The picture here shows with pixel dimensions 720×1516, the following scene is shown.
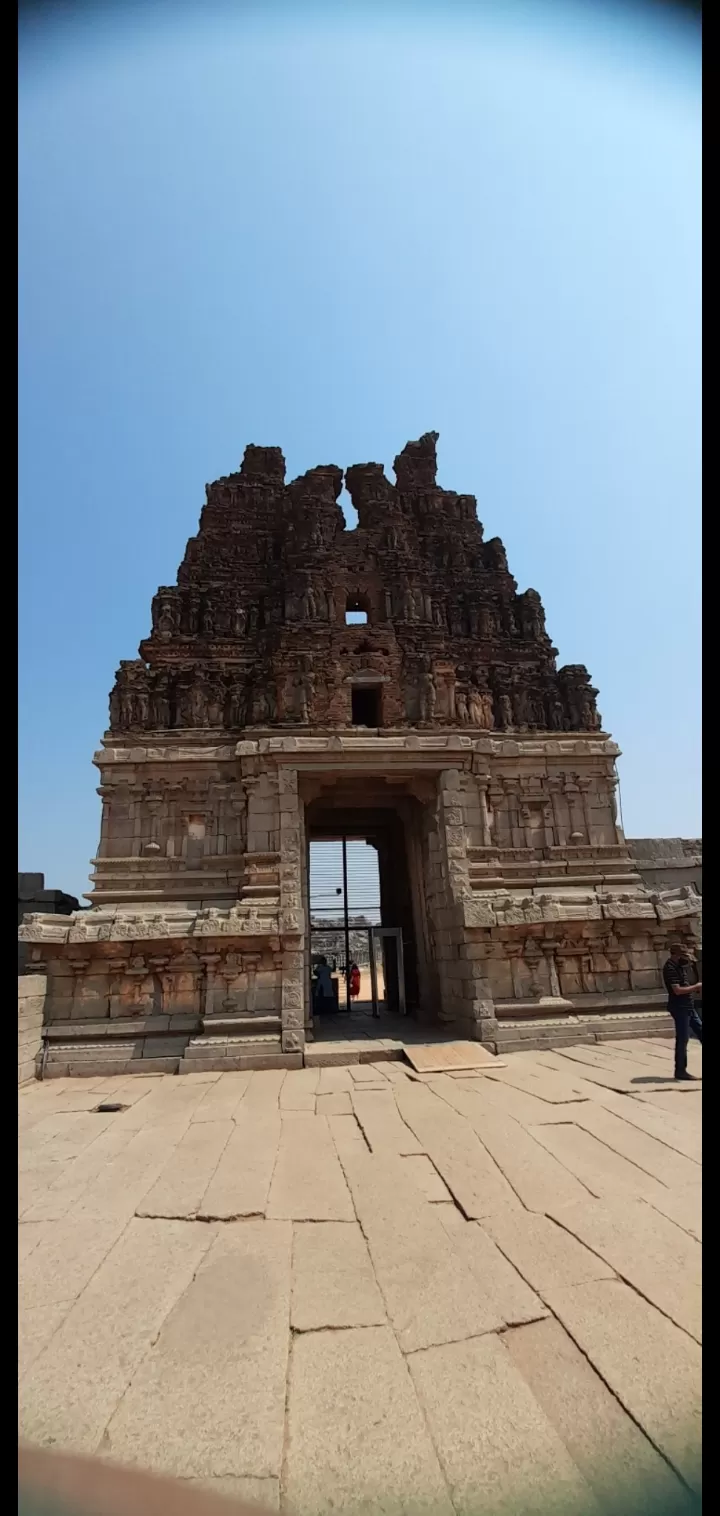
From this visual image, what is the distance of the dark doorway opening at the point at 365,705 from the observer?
14.8m

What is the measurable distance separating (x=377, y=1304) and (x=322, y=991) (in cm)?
1336

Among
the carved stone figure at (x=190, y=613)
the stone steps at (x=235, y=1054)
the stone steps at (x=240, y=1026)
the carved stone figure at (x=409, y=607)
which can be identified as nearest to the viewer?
the stone steps at (x=235, y=1054)

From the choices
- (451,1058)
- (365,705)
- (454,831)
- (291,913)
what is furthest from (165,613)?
(451,1058)

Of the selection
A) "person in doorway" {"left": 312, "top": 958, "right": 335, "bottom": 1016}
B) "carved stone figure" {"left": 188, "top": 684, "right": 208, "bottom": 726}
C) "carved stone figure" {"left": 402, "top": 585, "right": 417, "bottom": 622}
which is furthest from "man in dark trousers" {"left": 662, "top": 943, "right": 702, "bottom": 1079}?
"carved stone figure" {"left": 188, "top": 684, "right": 208, "bottom": 726}

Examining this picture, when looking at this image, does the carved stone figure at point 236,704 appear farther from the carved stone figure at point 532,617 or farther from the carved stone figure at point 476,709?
the carved stone figure at point 532,617

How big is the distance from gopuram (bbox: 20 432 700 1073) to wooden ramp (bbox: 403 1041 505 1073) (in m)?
0.68

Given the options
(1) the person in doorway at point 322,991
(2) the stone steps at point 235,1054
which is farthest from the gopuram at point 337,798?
(1) the person in doorway at point 322,991

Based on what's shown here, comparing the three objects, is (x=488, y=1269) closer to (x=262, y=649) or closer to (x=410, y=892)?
(x=410, y=892)

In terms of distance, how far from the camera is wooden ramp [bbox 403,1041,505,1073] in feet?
29.6

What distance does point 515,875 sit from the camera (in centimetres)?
1331

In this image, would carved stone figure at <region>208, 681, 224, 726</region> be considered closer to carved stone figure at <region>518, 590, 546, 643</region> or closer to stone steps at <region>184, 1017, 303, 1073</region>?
stone steps at <region>184, 1017, 303, 1073</region>

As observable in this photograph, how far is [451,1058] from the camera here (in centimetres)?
943

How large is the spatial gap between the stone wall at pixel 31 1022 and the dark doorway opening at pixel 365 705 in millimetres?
8327
